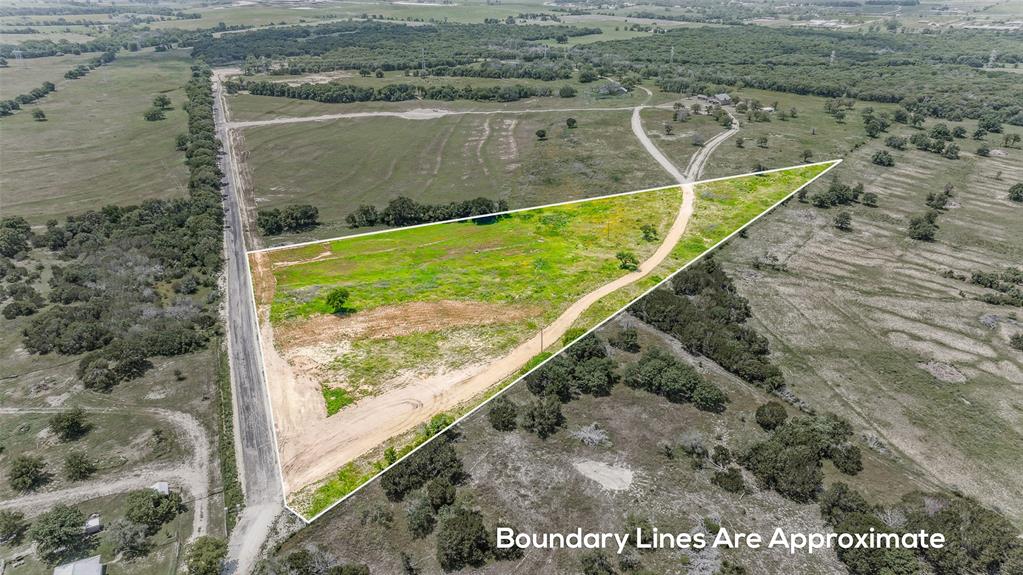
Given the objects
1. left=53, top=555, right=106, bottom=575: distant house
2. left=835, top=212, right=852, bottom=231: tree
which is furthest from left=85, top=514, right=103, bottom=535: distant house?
left=835, top=212, right=852, bottom=231: tree

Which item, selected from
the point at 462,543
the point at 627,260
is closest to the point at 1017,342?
the point at 627,260

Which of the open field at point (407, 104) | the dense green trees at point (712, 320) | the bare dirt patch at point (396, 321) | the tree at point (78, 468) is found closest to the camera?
the tree at point (78, 468)

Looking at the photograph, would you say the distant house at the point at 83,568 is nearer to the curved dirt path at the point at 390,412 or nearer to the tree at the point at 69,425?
the curved dirt path at the point at 390,412

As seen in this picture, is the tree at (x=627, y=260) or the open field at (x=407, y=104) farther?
the open field at (x=407, y=104)

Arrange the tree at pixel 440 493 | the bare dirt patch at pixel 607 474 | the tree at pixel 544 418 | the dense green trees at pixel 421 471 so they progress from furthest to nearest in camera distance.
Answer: the tree at pixel 544 418
the bare dirt patch at pixel 607 474
the dense green trees at pixel 421 471
the tree at pixel 440 493

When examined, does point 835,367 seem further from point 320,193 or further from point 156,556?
point 320,193

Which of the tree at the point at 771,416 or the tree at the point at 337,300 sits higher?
the tree at the point at 337,300

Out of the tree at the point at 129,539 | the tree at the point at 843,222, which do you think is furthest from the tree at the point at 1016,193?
the tree at the point at 129,539
